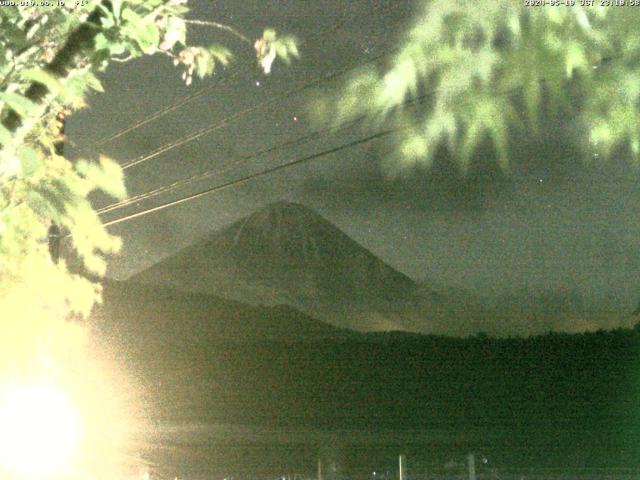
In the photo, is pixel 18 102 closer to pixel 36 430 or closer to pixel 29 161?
pixel 29 161

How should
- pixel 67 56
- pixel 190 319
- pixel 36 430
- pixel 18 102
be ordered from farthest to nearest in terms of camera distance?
pixel 190 319 < pixel 36 430 < pixel 67 56 < pixel 18 102

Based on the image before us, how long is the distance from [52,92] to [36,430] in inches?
271

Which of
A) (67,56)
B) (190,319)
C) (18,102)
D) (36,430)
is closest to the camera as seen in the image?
(18,102)

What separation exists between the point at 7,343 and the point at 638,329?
118 ft

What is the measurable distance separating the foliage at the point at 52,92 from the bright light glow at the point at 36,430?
270cm

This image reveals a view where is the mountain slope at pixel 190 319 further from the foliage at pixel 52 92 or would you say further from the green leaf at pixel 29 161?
the green leaf at pixel 29 161

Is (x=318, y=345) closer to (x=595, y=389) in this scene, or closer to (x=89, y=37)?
(x=595, y=389)

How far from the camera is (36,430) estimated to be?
33.0 feet

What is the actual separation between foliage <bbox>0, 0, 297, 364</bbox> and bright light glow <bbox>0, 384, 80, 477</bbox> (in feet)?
8.85

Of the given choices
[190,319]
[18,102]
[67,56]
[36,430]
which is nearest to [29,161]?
[18,102]

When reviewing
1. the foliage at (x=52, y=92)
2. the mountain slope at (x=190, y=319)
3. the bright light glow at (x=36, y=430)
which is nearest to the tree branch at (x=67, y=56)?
the foliage at (x=52, y=92)

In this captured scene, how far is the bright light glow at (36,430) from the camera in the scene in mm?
8812

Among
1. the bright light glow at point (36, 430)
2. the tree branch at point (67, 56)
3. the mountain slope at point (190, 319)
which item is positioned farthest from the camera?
the mountain slope at point (190, 319)

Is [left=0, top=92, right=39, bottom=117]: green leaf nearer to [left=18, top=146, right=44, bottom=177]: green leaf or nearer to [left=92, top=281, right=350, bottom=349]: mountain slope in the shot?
[left=18, top=146, right=44, bottom=177]: green leaf
